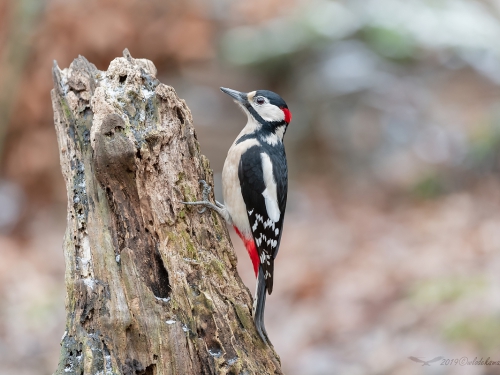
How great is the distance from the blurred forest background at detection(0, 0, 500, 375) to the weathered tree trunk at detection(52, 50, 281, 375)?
2.28 metres

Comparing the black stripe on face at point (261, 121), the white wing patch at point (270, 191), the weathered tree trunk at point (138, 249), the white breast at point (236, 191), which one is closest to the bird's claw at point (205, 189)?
the weathered tree trunk at point (138, 249)

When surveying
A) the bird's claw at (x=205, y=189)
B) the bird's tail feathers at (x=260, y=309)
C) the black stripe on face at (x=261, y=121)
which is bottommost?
the bird's tail feathers at (x=260, y=309)

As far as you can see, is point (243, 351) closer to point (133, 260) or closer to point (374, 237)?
point (133, 260)

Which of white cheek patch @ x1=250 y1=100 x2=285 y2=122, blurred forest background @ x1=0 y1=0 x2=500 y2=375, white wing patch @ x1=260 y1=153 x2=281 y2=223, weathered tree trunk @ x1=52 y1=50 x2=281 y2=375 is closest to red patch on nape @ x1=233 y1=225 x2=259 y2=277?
white wing patch @ x1=260 y1=153 x2=281 y2=223

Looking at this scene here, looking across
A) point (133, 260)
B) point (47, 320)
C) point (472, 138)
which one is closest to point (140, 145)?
point (133, 260)

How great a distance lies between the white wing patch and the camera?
155 inches

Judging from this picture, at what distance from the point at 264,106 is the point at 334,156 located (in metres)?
5.63

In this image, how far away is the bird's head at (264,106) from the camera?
4203mm

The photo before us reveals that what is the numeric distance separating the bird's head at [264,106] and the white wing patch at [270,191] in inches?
15.2

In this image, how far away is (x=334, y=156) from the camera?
9.72 meters

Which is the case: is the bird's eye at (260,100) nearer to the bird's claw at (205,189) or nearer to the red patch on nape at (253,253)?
the red patch on nape at (253,253)

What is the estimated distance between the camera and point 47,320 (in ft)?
19.4

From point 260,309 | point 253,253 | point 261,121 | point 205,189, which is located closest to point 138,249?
point 205,189

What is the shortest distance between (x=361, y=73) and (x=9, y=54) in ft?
18.0
